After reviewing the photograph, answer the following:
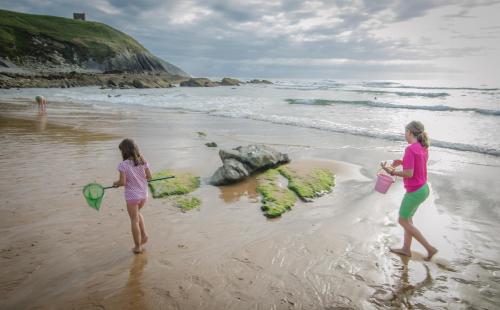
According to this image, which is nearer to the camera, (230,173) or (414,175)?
(414,175)

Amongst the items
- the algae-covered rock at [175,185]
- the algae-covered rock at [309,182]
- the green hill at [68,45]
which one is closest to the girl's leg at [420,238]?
the algae-covered rock at [309,182]

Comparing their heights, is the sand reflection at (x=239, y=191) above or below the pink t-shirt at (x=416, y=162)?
below

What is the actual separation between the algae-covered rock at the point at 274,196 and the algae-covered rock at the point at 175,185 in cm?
152

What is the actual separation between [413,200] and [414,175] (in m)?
0.38

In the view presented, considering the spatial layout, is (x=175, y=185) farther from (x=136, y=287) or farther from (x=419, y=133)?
(x=419, y=133)

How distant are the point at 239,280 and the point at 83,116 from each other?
56.9 ft

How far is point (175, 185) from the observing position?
7047 mm

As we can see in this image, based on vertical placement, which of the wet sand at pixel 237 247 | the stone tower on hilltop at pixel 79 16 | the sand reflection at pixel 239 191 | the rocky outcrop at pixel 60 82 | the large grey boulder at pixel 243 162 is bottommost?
the wet sand at pixel 237 247

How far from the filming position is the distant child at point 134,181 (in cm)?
456

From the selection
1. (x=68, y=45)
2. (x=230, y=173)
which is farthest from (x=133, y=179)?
(x=68, y=45)

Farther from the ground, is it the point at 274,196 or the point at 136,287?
the point at 274,196

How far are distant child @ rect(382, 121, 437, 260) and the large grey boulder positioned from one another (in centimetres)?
368

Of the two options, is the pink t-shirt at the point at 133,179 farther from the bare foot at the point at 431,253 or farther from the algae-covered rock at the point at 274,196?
the bare foot at the point at 431,253

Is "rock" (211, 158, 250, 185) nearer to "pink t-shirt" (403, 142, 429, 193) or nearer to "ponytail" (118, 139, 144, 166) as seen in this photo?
"ponytail" (118, 139, 144, 166)
